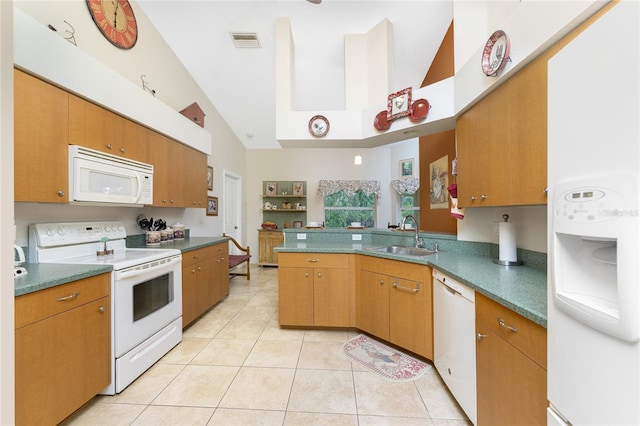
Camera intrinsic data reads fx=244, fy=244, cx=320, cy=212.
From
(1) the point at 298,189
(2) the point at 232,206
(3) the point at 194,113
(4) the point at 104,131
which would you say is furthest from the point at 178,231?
(1) the point at 298,189

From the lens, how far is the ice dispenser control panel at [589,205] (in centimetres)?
55

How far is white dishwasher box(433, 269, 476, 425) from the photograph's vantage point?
4.50 feet

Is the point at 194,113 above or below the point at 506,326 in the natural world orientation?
above

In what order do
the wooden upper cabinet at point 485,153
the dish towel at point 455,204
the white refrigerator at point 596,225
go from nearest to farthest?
the white refrigerator at point 596,225 → the wooden upper cabinet at point 485,153 → the dish towel at point 455,204

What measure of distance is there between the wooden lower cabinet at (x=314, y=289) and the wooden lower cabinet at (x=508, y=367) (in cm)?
133

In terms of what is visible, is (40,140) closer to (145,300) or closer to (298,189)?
(145,300)

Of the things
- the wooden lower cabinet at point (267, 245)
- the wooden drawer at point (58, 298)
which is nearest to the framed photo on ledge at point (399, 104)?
the wooden drawer at point (58, 298)

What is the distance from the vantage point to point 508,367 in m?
1.07

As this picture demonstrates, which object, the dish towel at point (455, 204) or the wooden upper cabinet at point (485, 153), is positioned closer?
the wooden upper cabinet at point (485, 153)

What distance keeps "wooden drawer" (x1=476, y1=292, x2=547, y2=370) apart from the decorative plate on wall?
132 cm

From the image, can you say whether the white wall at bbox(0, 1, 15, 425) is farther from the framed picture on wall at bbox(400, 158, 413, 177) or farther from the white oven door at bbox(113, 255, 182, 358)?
the framed picture on wall at bbox(400, 158, 413, 177)

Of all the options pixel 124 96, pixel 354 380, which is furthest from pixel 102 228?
pixel 354 380

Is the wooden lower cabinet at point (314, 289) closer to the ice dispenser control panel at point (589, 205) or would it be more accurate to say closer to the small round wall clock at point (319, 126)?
the small round wall clock at point (319, 126)

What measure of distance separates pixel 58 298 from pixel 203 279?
5.09 feet
